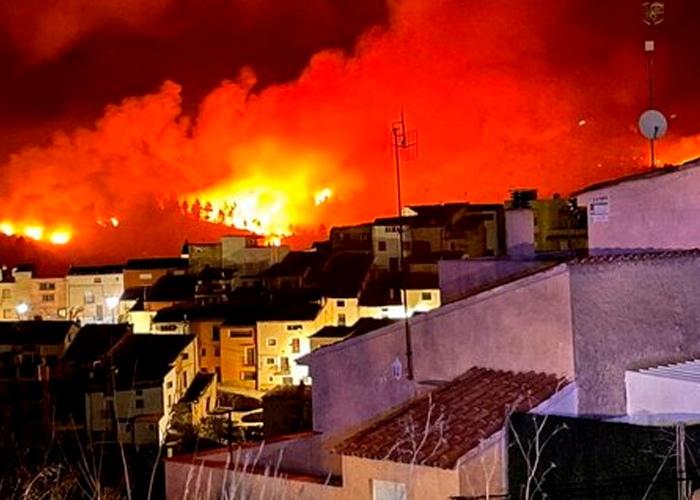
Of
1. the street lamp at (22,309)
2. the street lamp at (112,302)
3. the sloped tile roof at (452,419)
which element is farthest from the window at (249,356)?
the sloped tile roof at (452,419)

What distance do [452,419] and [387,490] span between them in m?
0.61

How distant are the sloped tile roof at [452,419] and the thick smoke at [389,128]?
1783cm

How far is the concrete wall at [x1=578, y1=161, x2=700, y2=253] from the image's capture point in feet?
22.7

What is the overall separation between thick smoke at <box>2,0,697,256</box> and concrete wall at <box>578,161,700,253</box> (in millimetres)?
16242

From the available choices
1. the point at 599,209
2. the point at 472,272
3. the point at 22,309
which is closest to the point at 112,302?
the point at 22,309

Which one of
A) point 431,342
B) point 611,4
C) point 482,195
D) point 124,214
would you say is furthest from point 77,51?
point 431,342

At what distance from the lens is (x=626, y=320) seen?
622 cm

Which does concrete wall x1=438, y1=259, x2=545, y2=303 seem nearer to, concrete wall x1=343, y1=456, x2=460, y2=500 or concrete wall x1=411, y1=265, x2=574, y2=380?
concrete wall x1=411, y1=265, x2=574, y2=380

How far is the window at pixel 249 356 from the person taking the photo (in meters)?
23.6

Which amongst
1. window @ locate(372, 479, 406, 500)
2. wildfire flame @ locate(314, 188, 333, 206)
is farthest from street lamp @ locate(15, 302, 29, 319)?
window @ locate(372, 479, 406, 500)

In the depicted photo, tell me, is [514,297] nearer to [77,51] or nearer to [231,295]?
[231,295]

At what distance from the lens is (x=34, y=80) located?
30.1 m

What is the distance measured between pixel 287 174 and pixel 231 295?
642 cm

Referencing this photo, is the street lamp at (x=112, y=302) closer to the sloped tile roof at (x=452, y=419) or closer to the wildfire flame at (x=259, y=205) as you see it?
the wildfire flame at (x=259, y=205)
